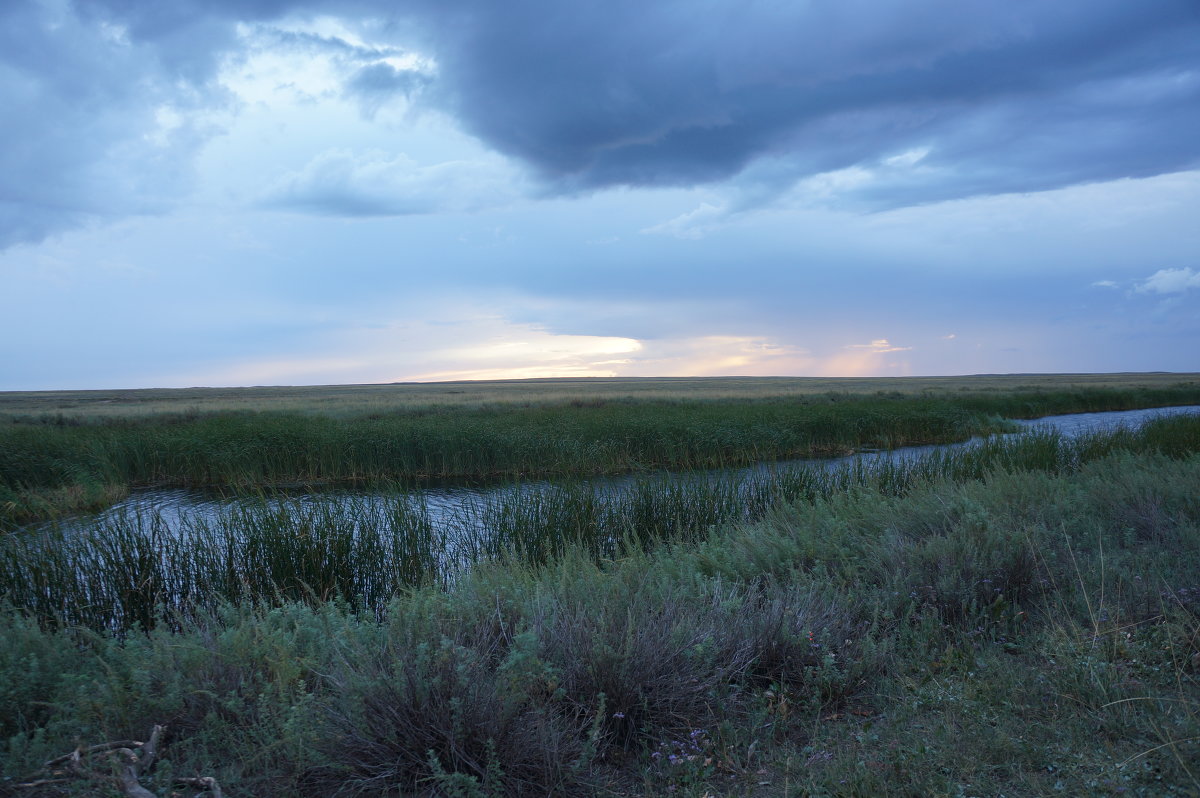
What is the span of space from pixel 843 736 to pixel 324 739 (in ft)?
7.41

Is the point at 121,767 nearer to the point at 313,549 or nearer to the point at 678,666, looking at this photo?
the point at 678,666

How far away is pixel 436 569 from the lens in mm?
7133

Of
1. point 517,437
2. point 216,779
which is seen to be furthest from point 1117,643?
point 517,437

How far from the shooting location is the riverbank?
2.61 meters

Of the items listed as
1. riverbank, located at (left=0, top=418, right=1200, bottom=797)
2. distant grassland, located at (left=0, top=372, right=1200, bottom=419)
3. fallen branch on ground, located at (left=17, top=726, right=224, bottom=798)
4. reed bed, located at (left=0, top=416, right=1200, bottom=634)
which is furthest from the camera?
distant grassland, located at (left=0, top=372, right=1200, bottom=419)

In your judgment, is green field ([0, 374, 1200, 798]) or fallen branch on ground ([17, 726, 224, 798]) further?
green field ([0, 374, 1200, 798])

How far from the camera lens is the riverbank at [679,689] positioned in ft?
8.56

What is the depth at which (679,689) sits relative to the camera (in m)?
3.17

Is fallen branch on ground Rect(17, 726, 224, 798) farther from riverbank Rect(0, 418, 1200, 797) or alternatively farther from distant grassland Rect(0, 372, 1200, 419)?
distant grassland Rect(0, 372, 1200, 419)

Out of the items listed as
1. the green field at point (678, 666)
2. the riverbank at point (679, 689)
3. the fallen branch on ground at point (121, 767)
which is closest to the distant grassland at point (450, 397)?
the green field at point (678, 666)

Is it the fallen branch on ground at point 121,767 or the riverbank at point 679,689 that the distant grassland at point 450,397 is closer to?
the riverbank at point 679,689

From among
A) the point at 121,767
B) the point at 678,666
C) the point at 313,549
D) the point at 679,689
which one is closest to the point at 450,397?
the point at 313,549

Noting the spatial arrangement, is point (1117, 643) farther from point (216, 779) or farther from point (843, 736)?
point (216, 779)

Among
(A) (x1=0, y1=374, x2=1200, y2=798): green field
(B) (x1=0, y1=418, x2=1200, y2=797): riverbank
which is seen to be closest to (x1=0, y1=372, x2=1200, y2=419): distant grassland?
(A) (x1=0, y1=374, x2=1200, y2=798): green field
